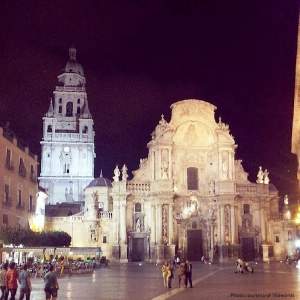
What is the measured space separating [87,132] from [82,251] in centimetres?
5137

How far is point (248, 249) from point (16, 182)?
31.2 meters

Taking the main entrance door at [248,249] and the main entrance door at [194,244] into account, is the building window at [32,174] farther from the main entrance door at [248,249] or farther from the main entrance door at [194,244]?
the main entrance door at [248,249]

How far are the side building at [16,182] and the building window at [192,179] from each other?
2025cm

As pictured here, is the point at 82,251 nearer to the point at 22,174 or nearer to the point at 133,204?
the point at 22,174

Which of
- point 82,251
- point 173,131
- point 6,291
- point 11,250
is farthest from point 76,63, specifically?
point 6,291

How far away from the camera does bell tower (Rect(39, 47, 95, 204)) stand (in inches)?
3750

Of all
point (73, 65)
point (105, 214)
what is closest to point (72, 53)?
point (73, 65)

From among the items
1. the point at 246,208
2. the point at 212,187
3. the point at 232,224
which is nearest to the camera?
the point at 232,224

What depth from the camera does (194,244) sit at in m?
65.9

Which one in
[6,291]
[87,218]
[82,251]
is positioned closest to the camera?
[6,291]

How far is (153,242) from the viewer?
209 feet

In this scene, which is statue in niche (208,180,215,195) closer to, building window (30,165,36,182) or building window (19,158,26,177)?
building window (30,165,36,182)

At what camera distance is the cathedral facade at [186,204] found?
6394cm

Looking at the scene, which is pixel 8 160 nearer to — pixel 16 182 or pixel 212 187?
pixel 16 182
